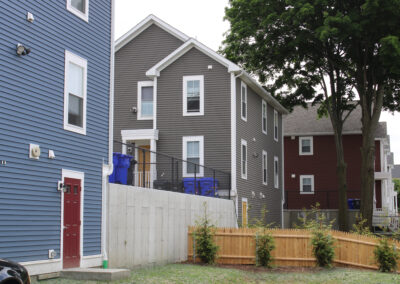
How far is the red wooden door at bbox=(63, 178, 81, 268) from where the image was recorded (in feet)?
46.9

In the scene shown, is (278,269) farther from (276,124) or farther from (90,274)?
(276,124)

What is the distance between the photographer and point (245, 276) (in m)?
17.4

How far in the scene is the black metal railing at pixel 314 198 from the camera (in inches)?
1652

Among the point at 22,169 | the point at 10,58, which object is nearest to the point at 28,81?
the point at 10,58

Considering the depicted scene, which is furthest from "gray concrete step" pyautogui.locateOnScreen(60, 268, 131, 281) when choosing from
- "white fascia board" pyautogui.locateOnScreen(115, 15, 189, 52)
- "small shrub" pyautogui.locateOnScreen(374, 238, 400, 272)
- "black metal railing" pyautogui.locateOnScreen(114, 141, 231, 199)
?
"white fascia board" pyautogui.locateOnScreen(115, 15, 189, 52)

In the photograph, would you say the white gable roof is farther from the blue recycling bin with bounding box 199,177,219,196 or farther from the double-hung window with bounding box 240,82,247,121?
the blue recycling bin with bounding box 199,177,219,196

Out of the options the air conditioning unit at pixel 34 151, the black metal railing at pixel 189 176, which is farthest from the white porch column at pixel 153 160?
the air conditioning unit at pixel 34 151

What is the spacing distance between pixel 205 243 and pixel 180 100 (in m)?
8.53

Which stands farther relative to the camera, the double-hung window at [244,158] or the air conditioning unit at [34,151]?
the double-hung window at [244,158]

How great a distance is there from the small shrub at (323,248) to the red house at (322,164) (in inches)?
877

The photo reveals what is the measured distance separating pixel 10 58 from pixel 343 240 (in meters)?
12.5

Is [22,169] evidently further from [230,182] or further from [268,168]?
[268,168]

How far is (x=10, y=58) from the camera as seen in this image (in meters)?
12.6

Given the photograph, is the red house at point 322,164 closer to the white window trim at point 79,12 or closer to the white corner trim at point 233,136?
the white corner trim at point 233,136
